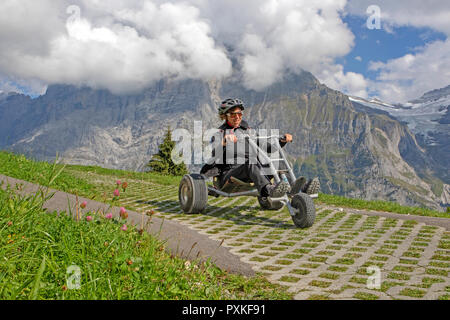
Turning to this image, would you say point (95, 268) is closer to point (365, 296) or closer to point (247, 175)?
point (365, 296)

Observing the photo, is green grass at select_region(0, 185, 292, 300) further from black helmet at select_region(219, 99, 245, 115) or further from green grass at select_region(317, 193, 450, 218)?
green grass at select_region(317, 193, 450, 218)

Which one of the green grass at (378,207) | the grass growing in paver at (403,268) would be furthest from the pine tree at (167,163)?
the grass growing in paver at (403,268)

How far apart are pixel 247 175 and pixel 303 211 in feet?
4.41

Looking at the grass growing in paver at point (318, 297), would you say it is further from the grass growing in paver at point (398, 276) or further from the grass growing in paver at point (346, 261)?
the grass growing in paver at point (346, 261)

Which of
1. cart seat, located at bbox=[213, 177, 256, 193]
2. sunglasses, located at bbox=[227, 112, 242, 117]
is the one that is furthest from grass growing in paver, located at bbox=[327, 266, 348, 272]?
sunglasses, located at bbox=[227, 112, 242, 117]

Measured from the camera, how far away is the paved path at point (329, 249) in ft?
10.1

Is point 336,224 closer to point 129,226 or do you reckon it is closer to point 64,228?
point 129,226

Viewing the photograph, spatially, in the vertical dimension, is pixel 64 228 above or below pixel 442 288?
above

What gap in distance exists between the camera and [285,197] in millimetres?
5902

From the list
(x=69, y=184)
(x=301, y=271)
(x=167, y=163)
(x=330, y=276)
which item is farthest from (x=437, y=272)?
(x=167, y=163)

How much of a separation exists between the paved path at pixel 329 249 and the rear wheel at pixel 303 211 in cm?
15

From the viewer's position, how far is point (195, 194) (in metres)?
6.84

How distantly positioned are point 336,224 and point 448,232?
1738 mm
